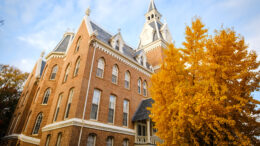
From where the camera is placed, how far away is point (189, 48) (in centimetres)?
782

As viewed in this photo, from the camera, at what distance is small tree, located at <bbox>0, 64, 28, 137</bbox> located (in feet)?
86.1

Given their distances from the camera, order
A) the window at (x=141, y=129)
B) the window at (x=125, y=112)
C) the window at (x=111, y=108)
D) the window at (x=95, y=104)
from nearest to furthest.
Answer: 1. the window at (x=95, y=104)
2. the window at (x=111, y=108)
3. the window at (x=125, y=112)
4. the window at (x=141, y=129)

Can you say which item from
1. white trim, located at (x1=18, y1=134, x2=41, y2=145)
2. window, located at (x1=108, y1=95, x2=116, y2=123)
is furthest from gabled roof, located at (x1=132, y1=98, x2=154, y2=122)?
white trim, located at (x1=18, y1=134, x2=41, y2=145)

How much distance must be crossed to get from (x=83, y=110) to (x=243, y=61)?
11221mm

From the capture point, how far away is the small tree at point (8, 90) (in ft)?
86.1

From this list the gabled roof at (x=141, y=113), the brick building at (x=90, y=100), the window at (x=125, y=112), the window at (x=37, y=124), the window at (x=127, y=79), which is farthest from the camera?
the window at (x=127, y=79)

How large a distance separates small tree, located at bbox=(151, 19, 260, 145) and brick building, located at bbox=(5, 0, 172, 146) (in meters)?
3.73

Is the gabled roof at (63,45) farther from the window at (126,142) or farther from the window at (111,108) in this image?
the window at (126,142)

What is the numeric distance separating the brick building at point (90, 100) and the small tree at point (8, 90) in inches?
329

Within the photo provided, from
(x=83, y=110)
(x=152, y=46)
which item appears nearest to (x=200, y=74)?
(x=83, y=110)

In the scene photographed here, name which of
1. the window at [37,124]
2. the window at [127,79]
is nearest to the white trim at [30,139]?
the window at [37,124]

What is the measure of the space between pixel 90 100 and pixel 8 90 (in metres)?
24.1

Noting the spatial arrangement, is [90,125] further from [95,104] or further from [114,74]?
[114,74]

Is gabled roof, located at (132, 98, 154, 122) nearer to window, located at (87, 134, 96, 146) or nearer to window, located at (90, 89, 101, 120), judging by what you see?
window, located at (90, 89, 101, 120)
